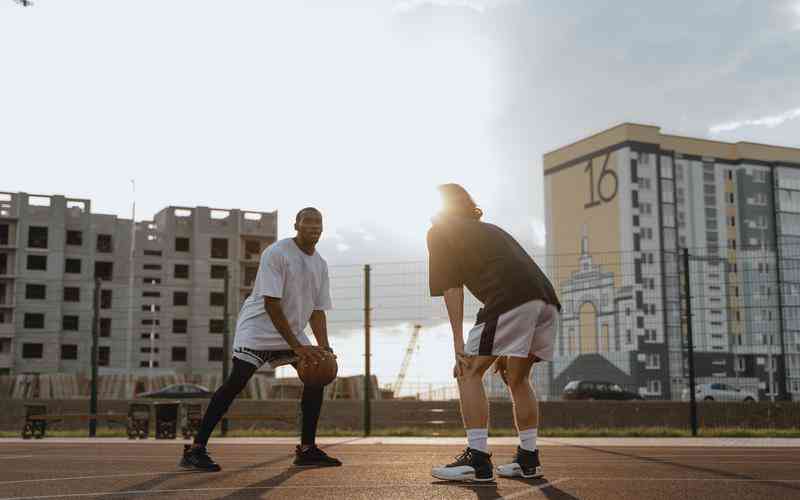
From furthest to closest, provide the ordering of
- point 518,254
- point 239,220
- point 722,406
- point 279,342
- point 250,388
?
point 239,220, point 250,388, point 722,406, point 279,342, point 518,254

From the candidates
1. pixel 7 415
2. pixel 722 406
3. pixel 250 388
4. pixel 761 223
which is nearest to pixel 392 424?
pixel 722 406

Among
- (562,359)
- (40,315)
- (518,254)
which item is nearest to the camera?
(518,254)

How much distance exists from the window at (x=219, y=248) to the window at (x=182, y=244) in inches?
83.8

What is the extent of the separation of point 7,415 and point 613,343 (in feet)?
204

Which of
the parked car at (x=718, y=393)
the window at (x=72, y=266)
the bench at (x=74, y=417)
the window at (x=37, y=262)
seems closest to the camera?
the bench at (x=74, y=417)

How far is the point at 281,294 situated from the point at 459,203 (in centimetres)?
137

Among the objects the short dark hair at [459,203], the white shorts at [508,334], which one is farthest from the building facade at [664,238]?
the white shorts at [508,334]

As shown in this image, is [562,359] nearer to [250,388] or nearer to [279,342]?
[250,388]

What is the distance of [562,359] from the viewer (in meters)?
84.0

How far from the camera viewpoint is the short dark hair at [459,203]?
542 cm

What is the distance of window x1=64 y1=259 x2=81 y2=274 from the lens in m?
71.0

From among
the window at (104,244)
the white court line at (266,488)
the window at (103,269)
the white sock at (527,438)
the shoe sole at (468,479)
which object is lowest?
the white court line at (266,488)

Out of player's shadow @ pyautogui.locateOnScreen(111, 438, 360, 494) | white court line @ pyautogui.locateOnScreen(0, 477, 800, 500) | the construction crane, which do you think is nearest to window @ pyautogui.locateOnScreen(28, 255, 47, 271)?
the construction crane

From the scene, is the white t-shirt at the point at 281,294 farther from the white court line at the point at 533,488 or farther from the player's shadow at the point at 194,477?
the white court line at the point at 533,488
